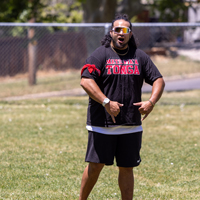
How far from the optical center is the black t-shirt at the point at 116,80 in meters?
3.53

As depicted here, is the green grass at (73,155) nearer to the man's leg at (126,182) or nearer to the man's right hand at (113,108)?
the man's leg at (126,182)

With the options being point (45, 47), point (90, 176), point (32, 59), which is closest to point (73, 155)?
point (90, 176)

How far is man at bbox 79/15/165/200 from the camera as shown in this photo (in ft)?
11.6

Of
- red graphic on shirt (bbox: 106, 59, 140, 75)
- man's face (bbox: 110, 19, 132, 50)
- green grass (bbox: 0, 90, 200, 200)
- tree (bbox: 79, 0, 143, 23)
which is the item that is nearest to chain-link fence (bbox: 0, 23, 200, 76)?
tree (bbox: 79, 0, 143, 23)

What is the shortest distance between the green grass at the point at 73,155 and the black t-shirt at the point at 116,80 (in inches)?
45.3

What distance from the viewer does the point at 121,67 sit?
354 cm

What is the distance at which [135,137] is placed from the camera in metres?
3.66

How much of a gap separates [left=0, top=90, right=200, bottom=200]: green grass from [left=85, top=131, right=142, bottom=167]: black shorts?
0.85 m

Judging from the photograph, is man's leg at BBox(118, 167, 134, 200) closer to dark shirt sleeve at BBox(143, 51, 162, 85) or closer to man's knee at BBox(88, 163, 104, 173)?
man's knee at BBox(88, 163, 104, 173)

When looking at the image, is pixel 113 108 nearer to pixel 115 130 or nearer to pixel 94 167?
pixel 115 130

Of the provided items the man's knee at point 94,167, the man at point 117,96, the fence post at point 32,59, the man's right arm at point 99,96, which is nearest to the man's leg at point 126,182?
the man at point 117,96

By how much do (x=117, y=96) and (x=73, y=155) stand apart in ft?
8.29

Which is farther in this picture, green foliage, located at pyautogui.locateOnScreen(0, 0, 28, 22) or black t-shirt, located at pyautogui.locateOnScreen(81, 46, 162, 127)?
green foliage, located at pyautogui.locateOnScreen(0, 0, 28, 22)

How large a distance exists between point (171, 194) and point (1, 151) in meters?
2.81
